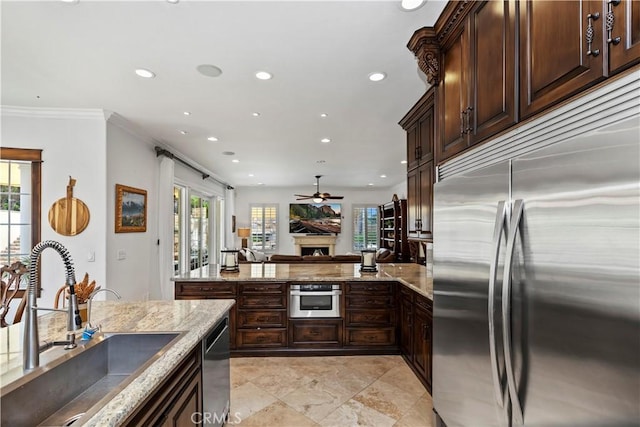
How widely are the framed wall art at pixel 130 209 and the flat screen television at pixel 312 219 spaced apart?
6.21 m

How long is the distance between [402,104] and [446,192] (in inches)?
82.7

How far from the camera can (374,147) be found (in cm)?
543

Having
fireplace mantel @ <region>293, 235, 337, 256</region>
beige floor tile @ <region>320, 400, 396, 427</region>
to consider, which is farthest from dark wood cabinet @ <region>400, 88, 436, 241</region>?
fireplace mantel @ <region>293, 235, 337, 256</region>

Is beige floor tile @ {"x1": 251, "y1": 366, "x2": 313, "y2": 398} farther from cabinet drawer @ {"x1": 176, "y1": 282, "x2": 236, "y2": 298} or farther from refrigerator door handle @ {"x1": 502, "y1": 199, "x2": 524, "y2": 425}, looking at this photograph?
refrigerator door handle @ {"x1": 502, "y1": 199, "x2": 524, "y2": 425}

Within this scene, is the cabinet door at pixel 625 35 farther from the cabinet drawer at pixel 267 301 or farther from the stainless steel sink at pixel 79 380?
the cabinet drawer at pixel 267 301

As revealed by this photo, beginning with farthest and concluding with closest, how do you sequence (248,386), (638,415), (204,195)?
(204,195) < (248,386) < (638,415)

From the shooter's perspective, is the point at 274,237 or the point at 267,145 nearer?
the point at 267,145

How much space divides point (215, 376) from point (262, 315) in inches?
63.0

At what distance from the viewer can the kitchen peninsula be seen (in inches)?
139

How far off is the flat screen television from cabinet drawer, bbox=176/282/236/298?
283 inches

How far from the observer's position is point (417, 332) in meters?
3.00

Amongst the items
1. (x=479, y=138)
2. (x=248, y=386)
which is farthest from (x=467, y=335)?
(x=248, y=386)

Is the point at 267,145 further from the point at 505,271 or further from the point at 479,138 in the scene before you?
the point at 505,271

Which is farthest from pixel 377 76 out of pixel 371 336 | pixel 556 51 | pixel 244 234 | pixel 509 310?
pixel 244 234
